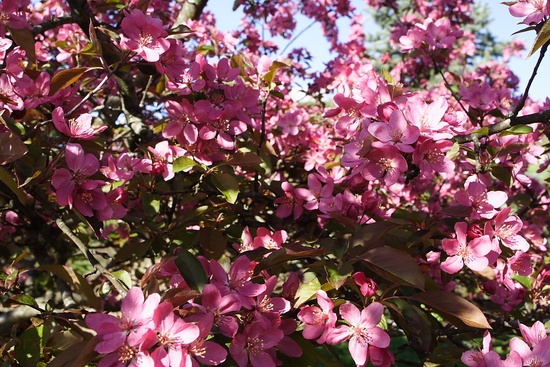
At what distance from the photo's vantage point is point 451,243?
53.7 inches

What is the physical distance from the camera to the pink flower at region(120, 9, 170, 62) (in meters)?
1.48

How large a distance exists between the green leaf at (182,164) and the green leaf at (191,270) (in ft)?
1.57

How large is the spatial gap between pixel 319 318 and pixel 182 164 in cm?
67

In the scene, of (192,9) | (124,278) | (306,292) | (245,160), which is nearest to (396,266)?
(306,292)

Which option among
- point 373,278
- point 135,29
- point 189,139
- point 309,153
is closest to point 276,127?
point 309,153

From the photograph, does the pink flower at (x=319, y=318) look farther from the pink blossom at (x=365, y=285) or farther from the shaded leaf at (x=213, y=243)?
the shaded leaf at (x=213, y=243)

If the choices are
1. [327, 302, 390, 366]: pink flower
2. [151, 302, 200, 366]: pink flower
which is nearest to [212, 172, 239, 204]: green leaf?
[327, 302, 390, 366]: pink flower

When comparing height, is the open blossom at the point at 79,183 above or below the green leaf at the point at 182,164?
above

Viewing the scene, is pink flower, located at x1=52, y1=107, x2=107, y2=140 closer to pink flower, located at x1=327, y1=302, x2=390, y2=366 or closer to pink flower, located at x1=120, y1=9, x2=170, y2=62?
pink flower, located at x1=120, y1=9, x2=170, y2=62

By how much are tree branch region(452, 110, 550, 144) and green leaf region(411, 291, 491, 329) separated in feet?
1.64

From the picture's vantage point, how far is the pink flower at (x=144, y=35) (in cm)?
148

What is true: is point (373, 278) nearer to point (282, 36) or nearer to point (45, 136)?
point (45, 136)

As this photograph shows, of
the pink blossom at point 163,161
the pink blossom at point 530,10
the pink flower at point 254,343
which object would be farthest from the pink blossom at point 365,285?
the pink blossom at point 530,10

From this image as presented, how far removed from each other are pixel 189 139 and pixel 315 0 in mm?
3504
